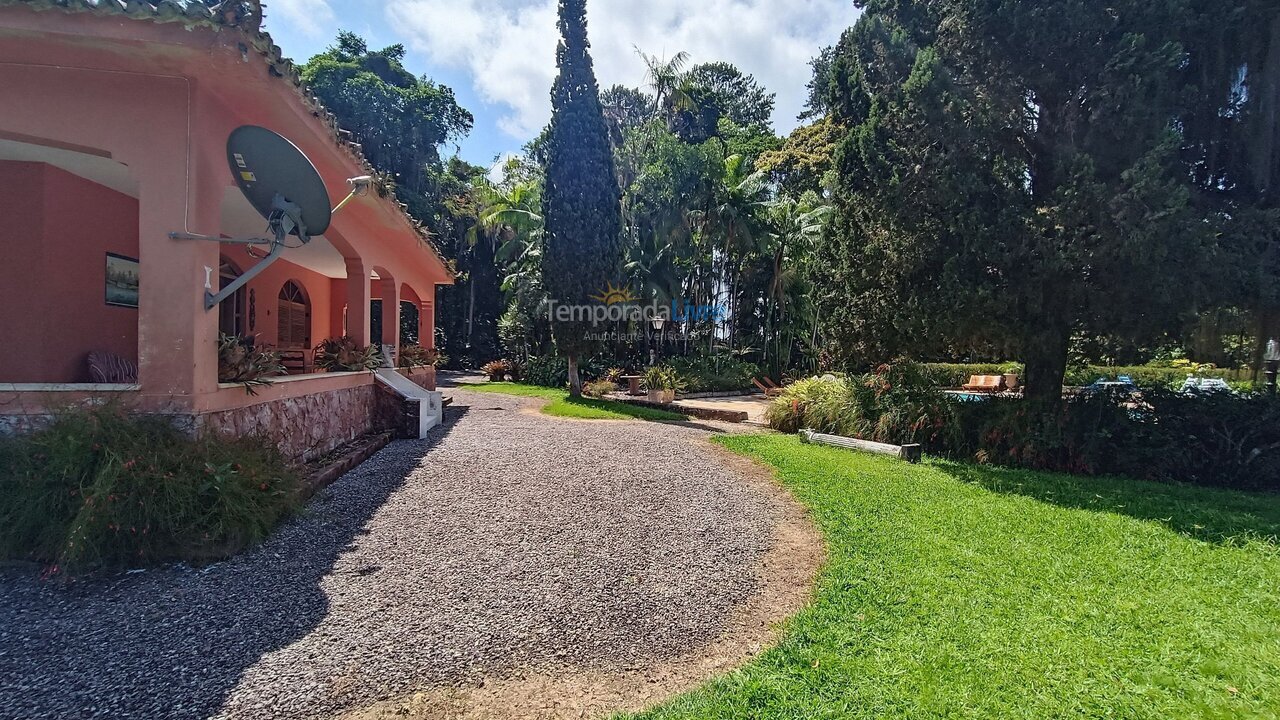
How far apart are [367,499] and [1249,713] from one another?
6.04 meters

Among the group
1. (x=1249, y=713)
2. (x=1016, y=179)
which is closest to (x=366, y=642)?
(x=1249, y=713)

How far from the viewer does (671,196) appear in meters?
18.4

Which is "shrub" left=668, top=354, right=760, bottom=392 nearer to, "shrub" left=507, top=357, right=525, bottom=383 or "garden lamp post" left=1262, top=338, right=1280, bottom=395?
"shrub" left=507, top=357, right=525, bottom=383

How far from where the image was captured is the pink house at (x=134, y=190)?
4.02 meters

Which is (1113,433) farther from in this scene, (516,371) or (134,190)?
(516,371)

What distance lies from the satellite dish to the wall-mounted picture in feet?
8.38

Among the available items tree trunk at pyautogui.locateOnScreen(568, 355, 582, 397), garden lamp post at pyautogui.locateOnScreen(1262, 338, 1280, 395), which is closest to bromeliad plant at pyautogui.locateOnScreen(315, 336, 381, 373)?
tree trunk at pyautogui.locateOnScreen(568, 355, 582, 397)

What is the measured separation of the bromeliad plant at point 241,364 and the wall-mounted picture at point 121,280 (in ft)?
7.25

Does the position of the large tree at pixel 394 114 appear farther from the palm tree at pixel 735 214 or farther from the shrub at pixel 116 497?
the shrub at pixel 116 497

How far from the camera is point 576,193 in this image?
1634 centimetres

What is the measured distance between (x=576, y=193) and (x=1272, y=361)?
14.5 metres

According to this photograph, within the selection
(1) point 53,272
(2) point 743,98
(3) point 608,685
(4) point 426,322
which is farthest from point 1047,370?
(2) point 743,98

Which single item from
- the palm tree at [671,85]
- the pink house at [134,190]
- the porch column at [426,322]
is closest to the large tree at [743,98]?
the palm tree at [671,85]

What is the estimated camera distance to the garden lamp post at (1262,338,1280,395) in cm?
789
